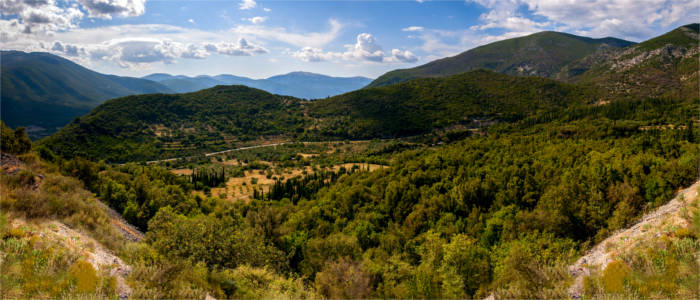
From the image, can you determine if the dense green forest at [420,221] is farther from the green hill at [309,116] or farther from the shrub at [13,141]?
the green hill at [309,116]

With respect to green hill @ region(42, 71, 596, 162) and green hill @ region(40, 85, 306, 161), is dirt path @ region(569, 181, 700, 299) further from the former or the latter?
green hill @ region(40, 85, 306, 161)

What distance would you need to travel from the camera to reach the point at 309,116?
18162cm

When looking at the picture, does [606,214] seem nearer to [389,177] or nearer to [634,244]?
[634,244]

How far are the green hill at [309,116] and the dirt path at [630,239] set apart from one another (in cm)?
11975

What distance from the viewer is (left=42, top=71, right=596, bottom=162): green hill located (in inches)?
4983

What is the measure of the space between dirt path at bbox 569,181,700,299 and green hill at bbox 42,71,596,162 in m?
120

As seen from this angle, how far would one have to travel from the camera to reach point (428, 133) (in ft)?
430

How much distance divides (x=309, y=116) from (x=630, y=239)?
173m

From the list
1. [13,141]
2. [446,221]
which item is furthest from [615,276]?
[13,141]

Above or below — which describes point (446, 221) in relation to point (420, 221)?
above

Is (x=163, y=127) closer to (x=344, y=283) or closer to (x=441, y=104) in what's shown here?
(x=441, y=104)

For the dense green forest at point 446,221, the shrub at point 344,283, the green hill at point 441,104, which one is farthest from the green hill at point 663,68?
the shrub at point 344,283

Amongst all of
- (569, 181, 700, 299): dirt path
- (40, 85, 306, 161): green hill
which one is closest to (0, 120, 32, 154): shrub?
(569, 181, 700, 299): dirt path

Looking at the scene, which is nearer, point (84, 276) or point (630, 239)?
point (84, 276)
